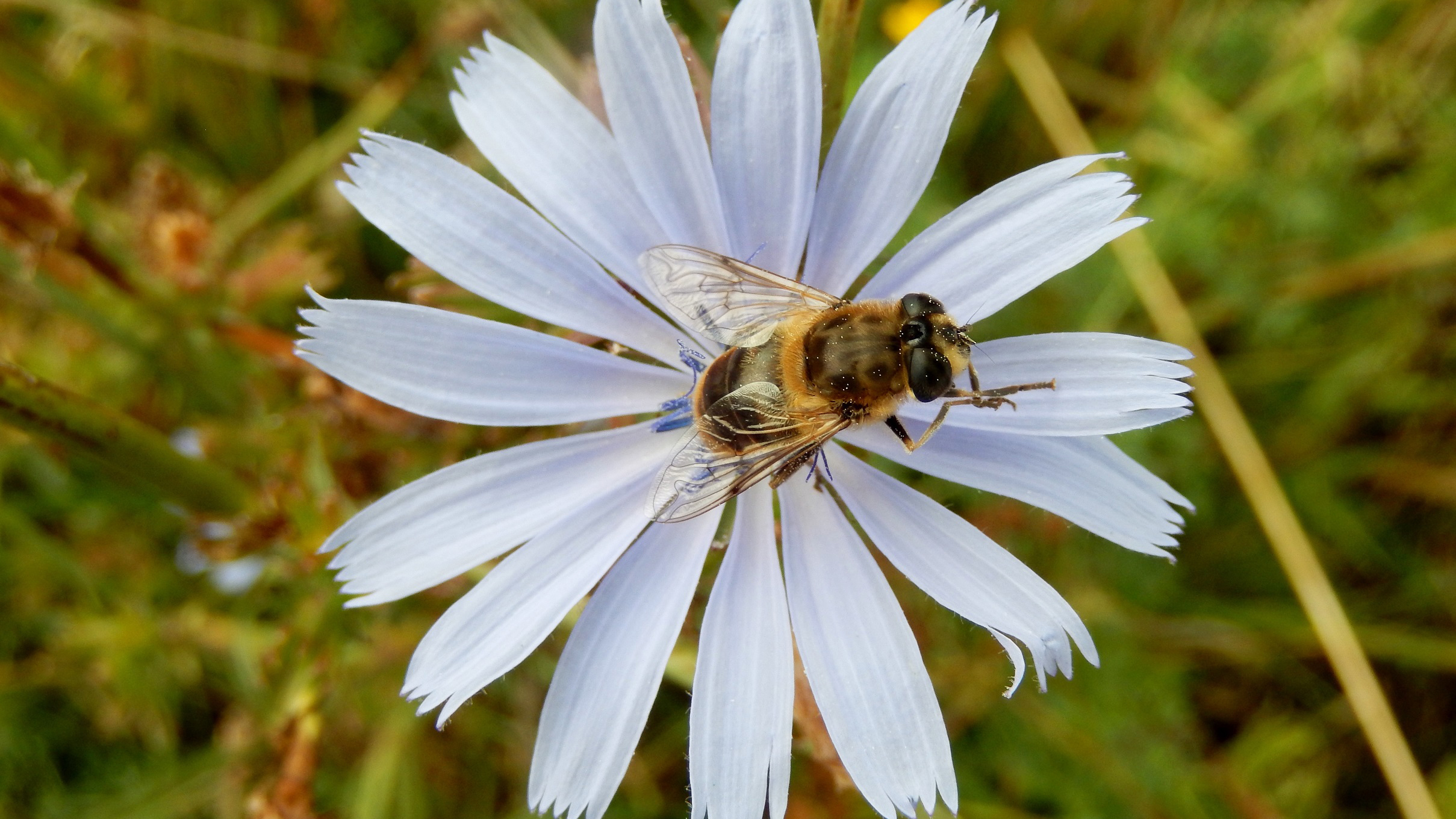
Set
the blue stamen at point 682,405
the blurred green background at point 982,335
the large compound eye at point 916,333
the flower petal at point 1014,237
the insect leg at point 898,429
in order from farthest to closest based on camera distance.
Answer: the blurred green background at point 982,335 → the blue stamen at point 682,405 → the insect leg at point 898,429 → the large compound eye at point 916,333 → the flower petal at point 1014,237

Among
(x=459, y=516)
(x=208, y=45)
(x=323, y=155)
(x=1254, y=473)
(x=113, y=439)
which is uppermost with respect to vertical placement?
(x=208, y=45)

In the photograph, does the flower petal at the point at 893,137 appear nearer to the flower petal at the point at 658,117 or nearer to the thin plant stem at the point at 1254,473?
the flower petal at the point at 658,117

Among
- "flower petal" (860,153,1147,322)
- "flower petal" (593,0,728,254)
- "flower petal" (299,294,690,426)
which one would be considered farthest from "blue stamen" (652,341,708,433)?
"flower petal" (860,153,1147,322)

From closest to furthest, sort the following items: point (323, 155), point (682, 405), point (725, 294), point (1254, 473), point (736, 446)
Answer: point (736, 446) < point (725, 294) < point (682, 405) < point (1254, 473) < point (323, 155)

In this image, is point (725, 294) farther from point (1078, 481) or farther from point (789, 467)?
point (1078, 481)

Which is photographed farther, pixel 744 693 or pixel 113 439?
pixel 113 439

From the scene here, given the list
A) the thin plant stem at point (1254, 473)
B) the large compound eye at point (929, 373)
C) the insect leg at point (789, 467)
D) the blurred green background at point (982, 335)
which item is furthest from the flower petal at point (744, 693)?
the thin plant stem at point (1254, 473)

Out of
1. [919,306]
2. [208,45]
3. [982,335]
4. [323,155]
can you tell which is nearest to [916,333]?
[919,306]
